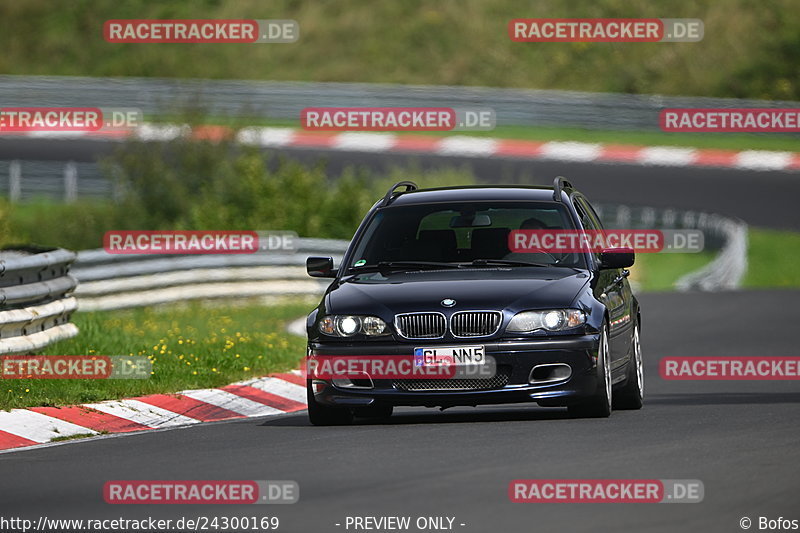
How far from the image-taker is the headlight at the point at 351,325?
11.2 meters

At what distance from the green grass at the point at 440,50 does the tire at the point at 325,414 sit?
35.9 m

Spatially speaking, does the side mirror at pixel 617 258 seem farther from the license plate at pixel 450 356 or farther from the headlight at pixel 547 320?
the license plate at pixel 450 356

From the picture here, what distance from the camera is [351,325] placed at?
37.0ft

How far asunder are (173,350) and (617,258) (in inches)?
207

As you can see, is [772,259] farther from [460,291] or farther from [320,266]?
[460,291]

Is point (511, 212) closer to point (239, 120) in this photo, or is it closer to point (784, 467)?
point (784, 467)

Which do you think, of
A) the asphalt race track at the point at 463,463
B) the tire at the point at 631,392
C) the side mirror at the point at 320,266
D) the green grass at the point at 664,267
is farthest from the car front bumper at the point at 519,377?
the green grass at the point at 664,267

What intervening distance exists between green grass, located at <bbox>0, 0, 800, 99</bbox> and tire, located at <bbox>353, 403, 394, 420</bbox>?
35391 millimetres

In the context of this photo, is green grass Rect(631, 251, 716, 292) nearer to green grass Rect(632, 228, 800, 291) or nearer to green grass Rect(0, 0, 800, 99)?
green grass Rect(632, 228, 800, 291)

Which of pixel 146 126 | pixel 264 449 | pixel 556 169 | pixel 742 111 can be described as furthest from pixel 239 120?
pixel 264 449

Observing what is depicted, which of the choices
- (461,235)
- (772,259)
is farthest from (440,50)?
(461,235)

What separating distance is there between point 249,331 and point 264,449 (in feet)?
30.1

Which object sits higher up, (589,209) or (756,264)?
(589,209)

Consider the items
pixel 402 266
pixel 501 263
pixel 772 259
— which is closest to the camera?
pixel 501 263
